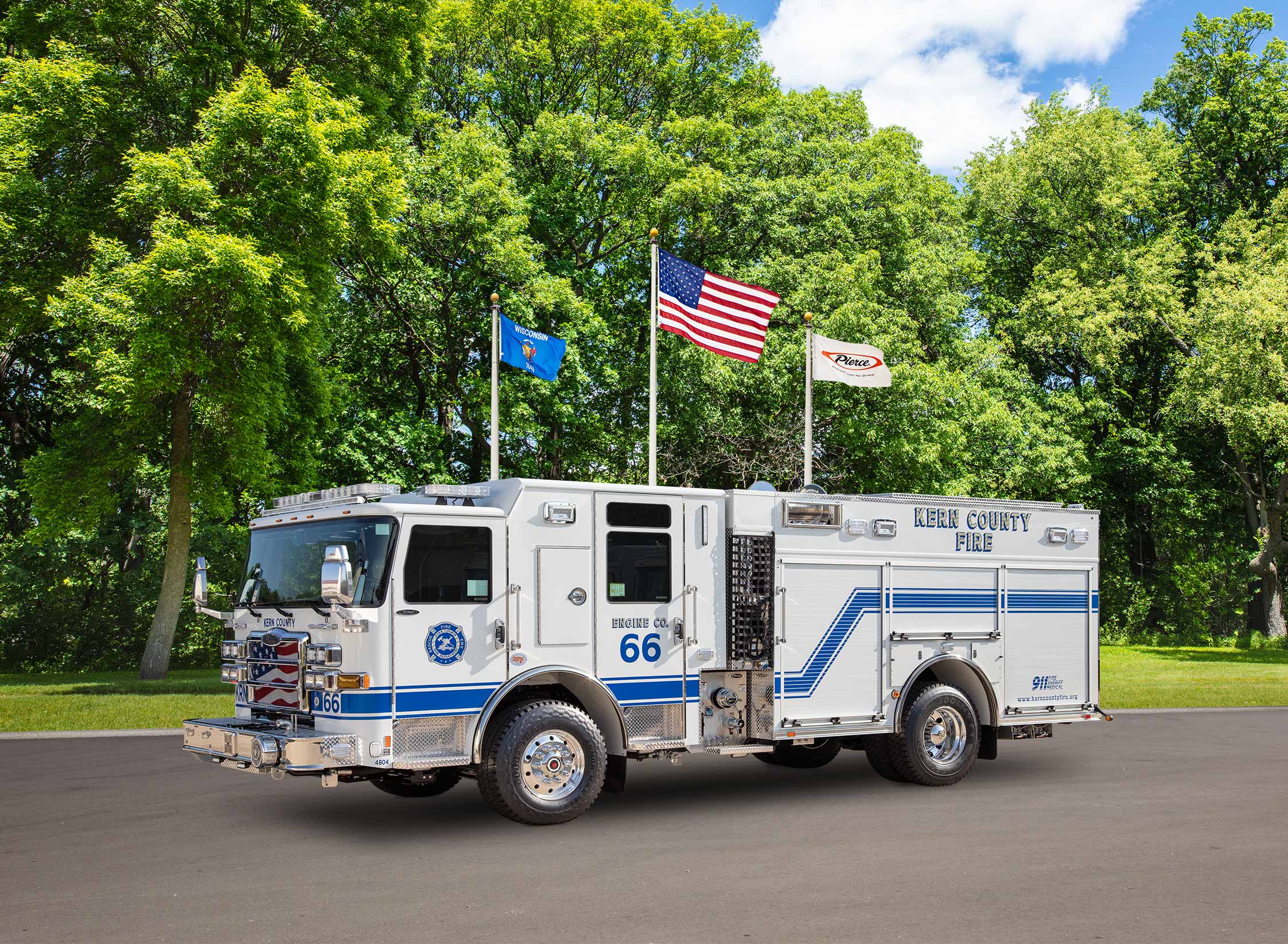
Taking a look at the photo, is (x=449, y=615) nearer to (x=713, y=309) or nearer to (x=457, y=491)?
(x=457, y=491)

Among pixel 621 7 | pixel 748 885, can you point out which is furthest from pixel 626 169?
pixel 748 885

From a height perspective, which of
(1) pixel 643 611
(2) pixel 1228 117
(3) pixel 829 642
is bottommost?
(3) pixel 829 642

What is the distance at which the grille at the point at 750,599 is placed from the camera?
1083cm

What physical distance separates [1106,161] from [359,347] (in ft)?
89.0

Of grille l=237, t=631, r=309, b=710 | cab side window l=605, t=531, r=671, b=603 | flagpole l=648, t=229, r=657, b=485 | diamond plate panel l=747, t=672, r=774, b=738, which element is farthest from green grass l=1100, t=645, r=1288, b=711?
grille l=237, t=631, r=309, b=710

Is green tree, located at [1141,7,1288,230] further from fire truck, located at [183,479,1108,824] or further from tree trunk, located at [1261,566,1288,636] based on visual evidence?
fire truck, located at [183,479,1108,824]

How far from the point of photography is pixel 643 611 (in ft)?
33.7

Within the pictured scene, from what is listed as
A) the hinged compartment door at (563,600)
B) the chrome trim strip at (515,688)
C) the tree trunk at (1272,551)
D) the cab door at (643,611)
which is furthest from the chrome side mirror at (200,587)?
the tree trunk at (1272,551)

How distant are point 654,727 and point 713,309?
955 centimetres

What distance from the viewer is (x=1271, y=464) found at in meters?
40.9

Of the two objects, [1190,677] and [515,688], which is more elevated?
[515,688]

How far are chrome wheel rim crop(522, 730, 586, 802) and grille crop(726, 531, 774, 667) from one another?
1878 millimetres

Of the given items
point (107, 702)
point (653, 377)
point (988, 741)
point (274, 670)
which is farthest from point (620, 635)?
point (107, 702)

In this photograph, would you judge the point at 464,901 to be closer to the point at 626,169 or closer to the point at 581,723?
the point at 581,723
